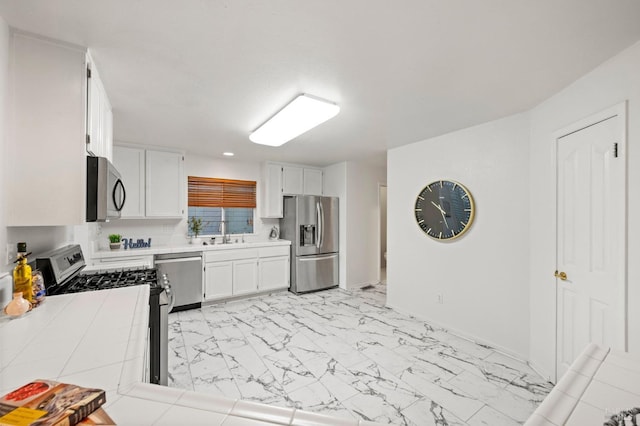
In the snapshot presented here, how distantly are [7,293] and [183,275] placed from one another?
2.44 m

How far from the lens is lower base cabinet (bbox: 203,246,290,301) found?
3971 mm

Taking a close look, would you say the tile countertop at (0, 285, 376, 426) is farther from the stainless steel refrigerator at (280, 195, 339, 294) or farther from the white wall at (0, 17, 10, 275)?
the stainless steel refrigerator at (280, 195, 339, 294)

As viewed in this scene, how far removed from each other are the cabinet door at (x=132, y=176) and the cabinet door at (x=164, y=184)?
0.27 feet

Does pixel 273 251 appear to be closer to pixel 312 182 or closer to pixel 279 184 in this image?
pixel 279 184

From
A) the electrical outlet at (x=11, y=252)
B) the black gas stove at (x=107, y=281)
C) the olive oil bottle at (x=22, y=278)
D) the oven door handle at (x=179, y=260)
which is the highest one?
the electrical outlet at (x=11, y=252)

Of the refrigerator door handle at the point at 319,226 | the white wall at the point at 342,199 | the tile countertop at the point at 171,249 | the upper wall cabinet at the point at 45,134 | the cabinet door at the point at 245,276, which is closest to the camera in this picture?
the upper wall cabinet at the point at 45,134

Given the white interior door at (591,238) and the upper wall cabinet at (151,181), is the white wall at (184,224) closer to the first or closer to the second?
the upper wall cabinet at (151,181)

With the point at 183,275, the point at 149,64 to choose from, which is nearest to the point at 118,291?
the point at 149,64

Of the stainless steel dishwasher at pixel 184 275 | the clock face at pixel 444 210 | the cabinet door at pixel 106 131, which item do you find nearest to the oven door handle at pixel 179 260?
the stainless steel dishwasher at pixel 184 275

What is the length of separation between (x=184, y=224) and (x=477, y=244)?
4.10 meters

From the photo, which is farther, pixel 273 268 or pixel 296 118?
pixel 273 268

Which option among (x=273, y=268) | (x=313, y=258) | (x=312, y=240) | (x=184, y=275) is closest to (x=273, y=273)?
(x=273, y=268)

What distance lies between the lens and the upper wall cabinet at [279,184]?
15.7 feet

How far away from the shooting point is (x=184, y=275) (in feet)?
12.3
